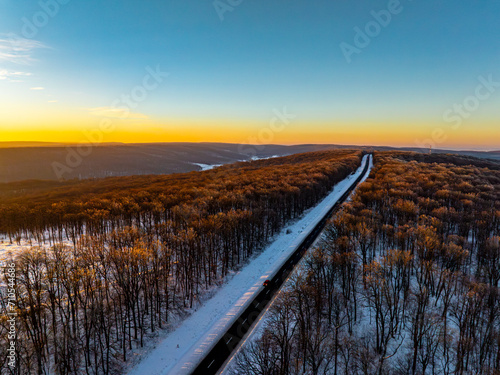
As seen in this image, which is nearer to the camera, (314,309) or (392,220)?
(314,309)

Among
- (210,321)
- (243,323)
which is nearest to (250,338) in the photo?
(243,323)

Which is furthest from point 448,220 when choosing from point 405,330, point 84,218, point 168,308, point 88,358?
point 84,218

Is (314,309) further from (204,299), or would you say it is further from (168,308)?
(168,308)

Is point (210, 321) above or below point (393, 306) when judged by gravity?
above

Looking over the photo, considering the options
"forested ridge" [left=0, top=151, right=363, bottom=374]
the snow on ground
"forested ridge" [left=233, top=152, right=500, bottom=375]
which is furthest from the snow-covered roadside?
"forested ridge" [left=0, top=151, right=363, bottom=374]

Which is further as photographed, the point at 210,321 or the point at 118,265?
the point at 118,265

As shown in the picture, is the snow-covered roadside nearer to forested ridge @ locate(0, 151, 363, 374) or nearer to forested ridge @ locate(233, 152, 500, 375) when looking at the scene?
forested ridge @ locate(233, 152, 500, 375)

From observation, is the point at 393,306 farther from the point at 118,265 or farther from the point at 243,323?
the point at 118,265
